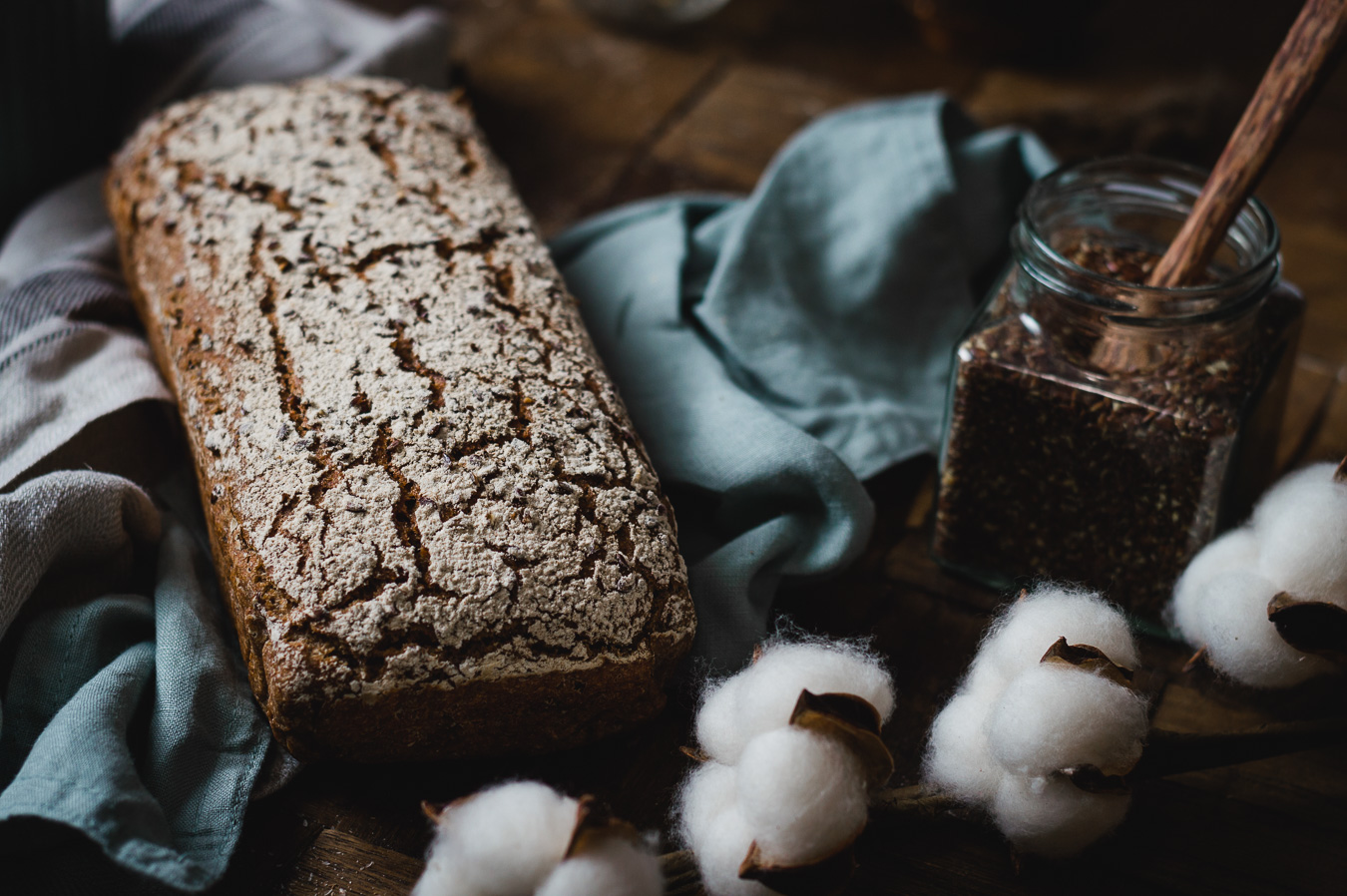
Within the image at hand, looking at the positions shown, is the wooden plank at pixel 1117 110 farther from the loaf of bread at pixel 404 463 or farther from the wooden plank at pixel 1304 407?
the loaf of bread at pixel 404 463

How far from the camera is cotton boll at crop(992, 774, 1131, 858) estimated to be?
0.59 m

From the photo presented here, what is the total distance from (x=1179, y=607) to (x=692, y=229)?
60 centimetres

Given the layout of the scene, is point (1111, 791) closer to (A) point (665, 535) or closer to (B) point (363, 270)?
(A) point (665, 535)

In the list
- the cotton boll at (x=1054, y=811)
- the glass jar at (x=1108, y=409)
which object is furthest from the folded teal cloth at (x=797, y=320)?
the cotton boll at (x=1054, y=811)

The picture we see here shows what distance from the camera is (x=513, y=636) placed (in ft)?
2.10

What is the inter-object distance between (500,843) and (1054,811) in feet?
1.02

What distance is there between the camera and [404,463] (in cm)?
68

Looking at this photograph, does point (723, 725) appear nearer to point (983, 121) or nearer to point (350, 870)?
point (350, 870)

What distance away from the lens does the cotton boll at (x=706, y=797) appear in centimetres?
58

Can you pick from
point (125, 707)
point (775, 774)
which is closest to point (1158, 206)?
point (775, 774)

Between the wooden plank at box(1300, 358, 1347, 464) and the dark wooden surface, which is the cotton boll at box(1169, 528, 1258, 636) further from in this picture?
the wooden plank at box(1300, 358, 1347, 464)

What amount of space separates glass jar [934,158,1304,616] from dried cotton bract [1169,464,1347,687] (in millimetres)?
40

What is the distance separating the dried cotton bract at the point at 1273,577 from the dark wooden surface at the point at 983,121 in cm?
7

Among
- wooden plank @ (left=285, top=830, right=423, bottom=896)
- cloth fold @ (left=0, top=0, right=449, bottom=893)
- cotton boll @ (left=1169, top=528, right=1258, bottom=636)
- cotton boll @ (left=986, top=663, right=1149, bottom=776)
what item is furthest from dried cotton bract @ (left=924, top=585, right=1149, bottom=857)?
cloth fold @ (left=0, top=0, right=449, bottom=893)
